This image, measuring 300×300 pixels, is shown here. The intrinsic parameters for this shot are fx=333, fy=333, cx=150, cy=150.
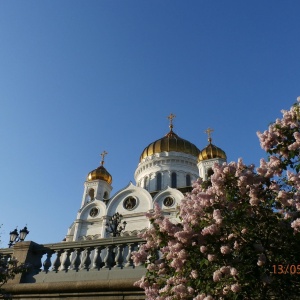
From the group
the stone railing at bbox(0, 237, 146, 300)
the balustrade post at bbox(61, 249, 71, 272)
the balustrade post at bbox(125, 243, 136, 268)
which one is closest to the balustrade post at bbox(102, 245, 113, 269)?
the stone railing at bbox(0, 237, 146, 300)

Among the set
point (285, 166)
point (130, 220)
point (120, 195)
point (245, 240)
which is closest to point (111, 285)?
point (245, 240)

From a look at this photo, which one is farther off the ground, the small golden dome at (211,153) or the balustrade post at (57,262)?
the small golden dome at (211,153)

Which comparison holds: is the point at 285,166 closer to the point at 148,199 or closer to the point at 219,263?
the point at 219,263

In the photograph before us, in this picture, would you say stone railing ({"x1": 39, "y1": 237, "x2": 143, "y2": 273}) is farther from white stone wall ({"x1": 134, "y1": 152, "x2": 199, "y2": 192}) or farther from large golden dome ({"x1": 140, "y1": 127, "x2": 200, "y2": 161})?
large golden dome ({"x1": 140, "y1": 127, "x2": 200, "y2": 161})

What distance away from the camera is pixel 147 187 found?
42.2 m

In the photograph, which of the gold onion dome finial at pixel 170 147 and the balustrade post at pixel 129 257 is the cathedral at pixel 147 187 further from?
the balustrade post at pixel 129 257

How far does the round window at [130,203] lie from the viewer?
3621cm

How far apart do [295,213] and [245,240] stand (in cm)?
93

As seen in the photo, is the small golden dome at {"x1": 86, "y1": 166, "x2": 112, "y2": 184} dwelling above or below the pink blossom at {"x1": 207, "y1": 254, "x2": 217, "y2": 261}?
above

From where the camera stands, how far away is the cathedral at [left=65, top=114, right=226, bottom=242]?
35.0 meters

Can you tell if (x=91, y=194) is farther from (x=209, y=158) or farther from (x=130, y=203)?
(x=209, y=158)
